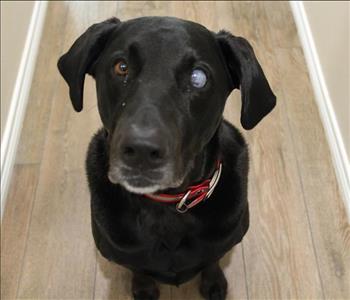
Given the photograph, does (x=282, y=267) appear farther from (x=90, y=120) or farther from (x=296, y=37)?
(x=296, y=37)

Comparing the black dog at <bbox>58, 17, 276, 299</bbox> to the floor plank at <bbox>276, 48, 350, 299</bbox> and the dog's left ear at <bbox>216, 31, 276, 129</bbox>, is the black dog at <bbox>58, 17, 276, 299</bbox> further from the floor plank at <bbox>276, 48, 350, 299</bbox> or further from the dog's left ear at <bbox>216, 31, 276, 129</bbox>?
the floor plank at <bbox>276, 48, 350, 299</bbox>

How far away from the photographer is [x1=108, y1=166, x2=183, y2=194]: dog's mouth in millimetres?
979

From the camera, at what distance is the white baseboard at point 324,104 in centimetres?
181

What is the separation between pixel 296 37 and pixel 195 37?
142cm

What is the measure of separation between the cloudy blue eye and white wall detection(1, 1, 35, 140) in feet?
3.64

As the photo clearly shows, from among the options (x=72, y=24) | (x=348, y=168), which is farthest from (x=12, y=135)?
(x=348, y=168)

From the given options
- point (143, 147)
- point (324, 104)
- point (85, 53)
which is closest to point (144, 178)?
point (143, 147)

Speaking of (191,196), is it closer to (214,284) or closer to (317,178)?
(214,284)

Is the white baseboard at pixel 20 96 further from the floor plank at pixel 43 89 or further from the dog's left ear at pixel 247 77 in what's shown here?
the dog's left ear at pixel 247 77

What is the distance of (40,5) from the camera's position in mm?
2484

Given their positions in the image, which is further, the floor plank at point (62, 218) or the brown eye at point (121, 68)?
the floor plank at point (62, 218)

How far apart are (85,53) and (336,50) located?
3.88 ft

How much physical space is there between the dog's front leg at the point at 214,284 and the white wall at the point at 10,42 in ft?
3.06

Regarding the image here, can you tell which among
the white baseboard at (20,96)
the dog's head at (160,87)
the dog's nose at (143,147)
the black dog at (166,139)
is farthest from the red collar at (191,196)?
the white baseboard at (20,96)
